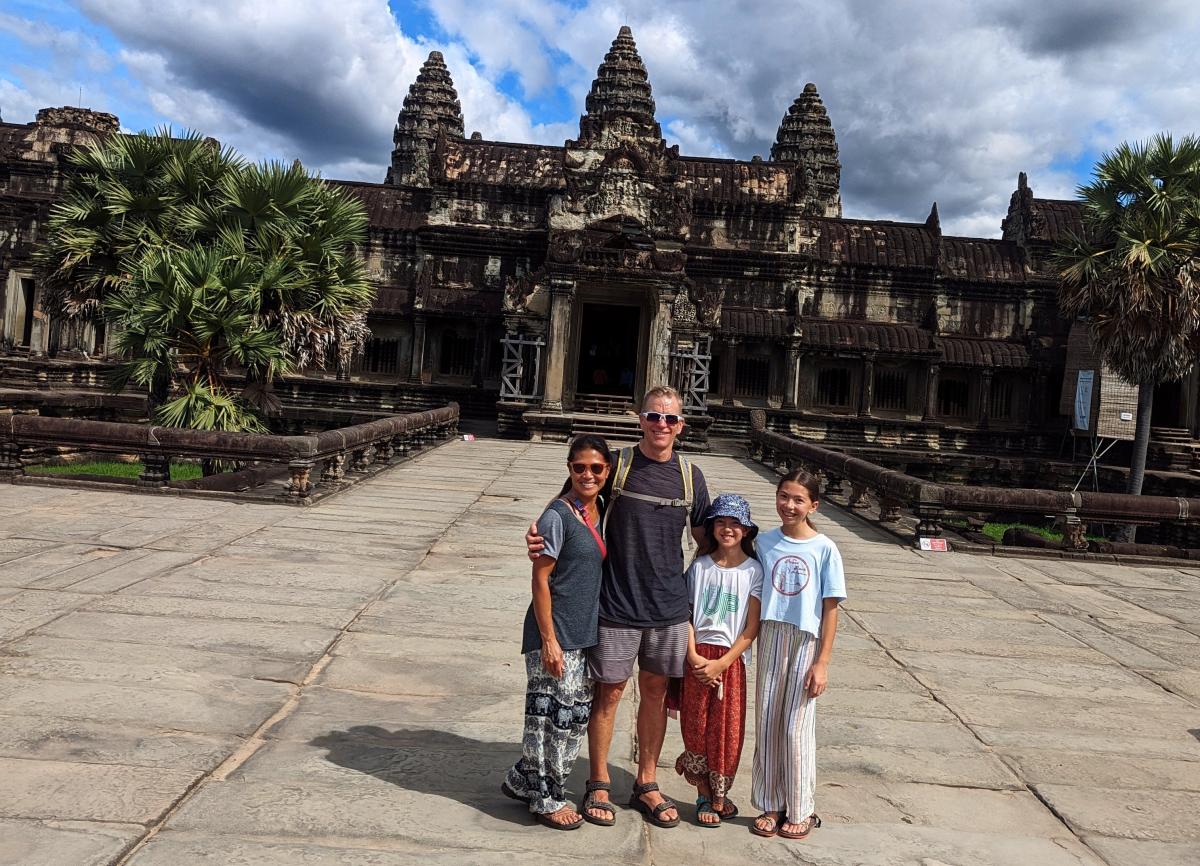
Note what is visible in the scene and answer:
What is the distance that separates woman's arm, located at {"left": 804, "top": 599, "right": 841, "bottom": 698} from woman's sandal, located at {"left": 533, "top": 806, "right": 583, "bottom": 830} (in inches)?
39.5

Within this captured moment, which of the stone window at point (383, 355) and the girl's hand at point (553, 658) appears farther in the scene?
the stone window at point (383, 355)

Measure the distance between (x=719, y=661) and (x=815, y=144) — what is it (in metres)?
43.3

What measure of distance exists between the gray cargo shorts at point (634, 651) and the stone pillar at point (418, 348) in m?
25.0

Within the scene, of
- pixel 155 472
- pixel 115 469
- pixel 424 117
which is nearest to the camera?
pixel 155 472

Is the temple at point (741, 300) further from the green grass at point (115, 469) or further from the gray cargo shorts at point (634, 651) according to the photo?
the gray cargo shorts at point (634, 651)

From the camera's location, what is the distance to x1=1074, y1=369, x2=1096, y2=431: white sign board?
76.4 feet

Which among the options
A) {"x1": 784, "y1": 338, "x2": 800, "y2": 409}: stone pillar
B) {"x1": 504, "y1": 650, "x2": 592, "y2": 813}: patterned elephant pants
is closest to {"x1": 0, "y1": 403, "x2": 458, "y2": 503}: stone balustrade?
{"x1": 504, "y1": 650, "x2": 592, "y2": 813}: patterned elephant pants

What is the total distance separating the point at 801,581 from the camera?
3.70 m

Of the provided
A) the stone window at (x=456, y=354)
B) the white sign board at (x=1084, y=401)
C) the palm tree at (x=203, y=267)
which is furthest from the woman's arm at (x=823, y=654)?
the stone window at (x=456, y=354)

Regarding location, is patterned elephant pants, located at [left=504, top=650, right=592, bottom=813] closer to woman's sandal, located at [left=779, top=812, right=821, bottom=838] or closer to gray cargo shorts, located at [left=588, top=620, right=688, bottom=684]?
gray cargo shorts, located at [left=588, top=620, right=688, bottom=684]

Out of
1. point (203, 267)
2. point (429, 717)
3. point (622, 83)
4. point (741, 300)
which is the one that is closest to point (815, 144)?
point (622, 83)

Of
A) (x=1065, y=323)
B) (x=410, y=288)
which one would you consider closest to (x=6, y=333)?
(x=410, y=288)

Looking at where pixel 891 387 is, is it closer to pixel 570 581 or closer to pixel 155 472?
pixel 155 472

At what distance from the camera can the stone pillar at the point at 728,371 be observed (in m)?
27.7
